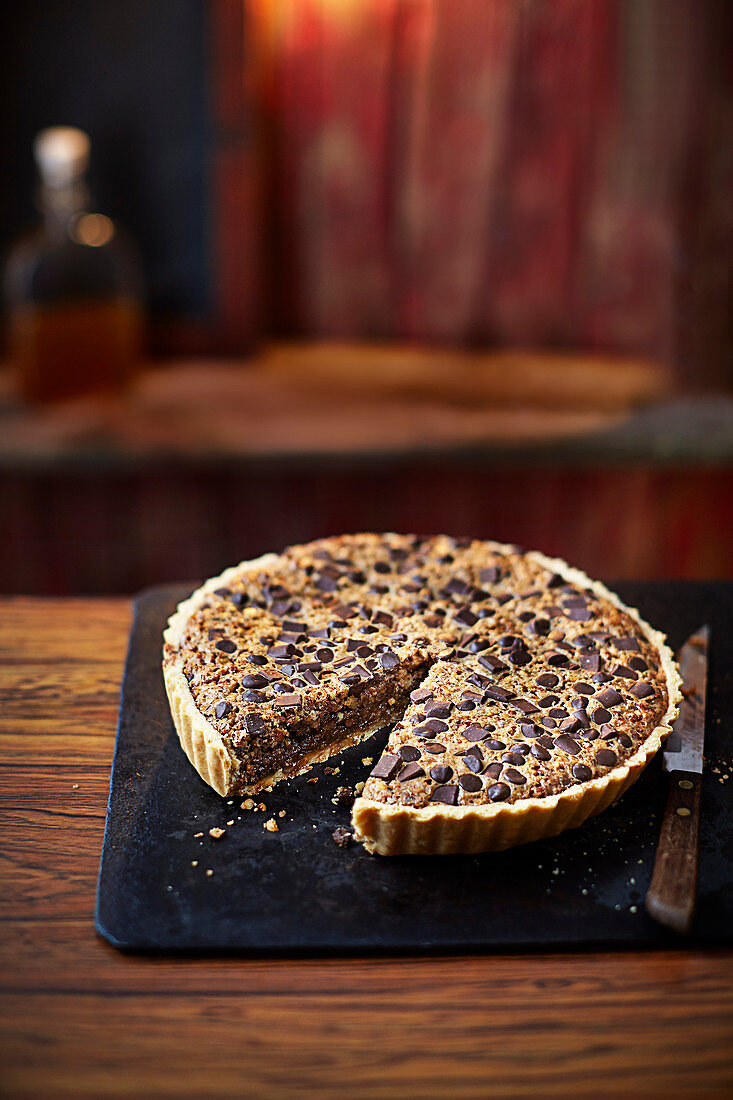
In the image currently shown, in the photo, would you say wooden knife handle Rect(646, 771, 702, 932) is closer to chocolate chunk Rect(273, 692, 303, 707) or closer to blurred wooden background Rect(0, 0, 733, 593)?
chocolate chunk Rect(273, 692, 303, 707)

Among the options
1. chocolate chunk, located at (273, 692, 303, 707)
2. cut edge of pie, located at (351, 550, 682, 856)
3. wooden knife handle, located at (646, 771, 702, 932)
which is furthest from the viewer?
chocolate chunk, located at (273, 692, 303, 707)

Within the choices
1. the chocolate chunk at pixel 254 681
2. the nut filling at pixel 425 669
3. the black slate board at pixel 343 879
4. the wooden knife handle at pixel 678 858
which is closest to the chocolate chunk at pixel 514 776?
the nut filling at pixel 425 669

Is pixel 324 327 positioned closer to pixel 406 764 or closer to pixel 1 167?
pixel 1 167

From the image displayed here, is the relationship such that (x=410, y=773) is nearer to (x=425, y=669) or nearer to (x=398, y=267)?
(x=425, y=669)

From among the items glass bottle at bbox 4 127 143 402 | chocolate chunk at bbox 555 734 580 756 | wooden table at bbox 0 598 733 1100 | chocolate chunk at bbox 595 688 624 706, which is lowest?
wooden table at bbox 0 598 733 1100

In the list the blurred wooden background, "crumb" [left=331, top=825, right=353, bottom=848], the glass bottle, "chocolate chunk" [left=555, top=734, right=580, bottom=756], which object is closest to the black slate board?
"crumb" [left=331, top=825, right=353, bottom=848]

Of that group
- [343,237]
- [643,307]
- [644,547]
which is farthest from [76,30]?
[644,547]

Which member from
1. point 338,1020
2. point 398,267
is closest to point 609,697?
point 338,1020
